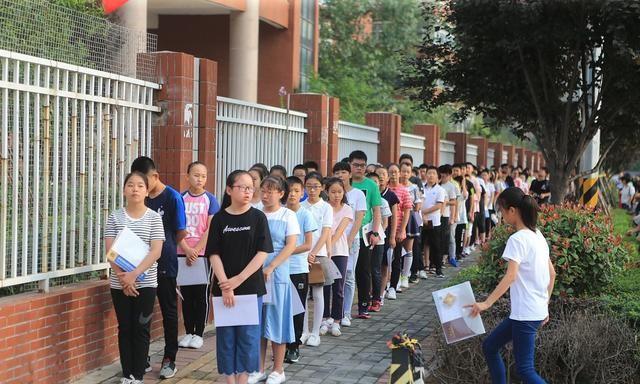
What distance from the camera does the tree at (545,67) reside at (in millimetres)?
10859

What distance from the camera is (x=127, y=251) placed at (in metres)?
6.80

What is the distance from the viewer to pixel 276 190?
7.32 meters

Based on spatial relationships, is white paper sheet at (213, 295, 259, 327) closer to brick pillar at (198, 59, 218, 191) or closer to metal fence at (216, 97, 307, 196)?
brick pillar at (198, 59, 218, 191)

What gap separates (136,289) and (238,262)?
962mm

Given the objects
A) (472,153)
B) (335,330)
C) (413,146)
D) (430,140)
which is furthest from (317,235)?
(472,153)

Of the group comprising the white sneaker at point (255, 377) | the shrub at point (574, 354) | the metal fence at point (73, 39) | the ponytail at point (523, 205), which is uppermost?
the metal fence at point (73, 39)

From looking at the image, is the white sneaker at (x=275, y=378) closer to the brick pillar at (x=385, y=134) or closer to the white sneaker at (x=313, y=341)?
the white sneaker at (x=313, y=341)

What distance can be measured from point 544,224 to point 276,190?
2373 mm

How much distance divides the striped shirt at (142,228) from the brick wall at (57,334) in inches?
17.9

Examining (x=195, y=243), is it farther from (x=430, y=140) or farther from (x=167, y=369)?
(x=430, y=140)

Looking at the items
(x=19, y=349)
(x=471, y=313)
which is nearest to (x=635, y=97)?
(x=471, y=313)

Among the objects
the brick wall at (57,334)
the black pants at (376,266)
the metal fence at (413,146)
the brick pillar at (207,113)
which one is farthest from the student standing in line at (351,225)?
the metal fence at (413,146)

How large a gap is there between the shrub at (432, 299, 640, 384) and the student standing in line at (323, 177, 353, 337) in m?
2.44

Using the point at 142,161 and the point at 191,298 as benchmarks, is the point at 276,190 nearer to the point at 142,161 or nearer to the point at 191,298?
the point at 142,161
